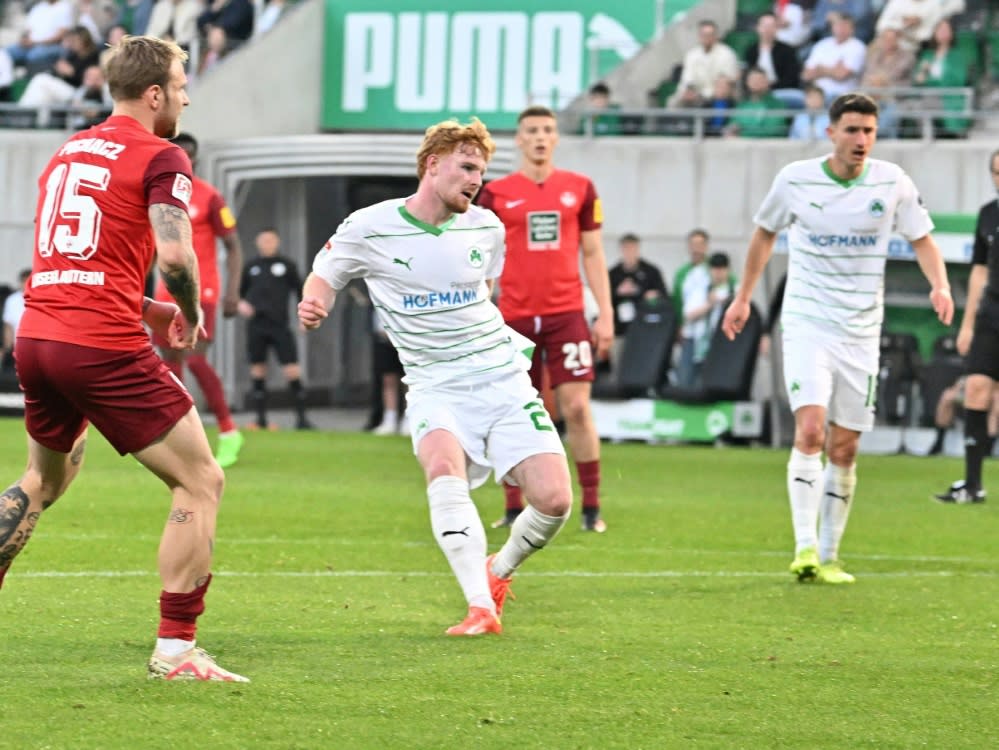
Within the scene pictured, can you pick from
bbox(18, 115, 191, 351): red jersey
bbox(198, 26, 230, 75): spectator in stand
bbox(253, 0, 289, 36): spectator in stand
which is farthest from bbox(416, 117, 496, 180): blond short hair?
bbox(253, 0, 289, 36): spectator in stand

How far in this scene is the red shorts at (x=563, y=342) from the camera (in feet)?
36.9

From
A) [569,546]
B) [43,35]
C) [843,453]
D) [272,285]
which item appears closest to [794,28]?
[272,285]

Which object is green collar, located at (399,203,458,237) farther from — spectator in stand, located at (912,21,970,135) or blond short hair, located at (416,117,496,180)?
spectator in stand, located at (912,21,970,135)

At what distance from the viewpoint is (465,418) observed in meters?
7.62

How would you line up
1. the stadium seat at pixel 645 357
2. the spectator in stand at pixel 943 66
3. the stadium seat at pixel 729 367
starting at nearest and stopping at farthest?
the stadium seat at pixel 729 367 → the stadium seat at pixel 645 357 → the spectator in stand at pixel 943 66

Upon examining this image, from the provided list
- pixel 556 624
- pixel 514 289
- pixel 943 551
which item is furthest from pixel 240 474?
pixel 556 624

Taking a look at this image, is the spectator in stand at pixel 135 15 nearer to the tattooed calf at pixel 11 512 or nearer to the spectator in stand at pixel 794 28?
the spectator in stand at pixel 794 28

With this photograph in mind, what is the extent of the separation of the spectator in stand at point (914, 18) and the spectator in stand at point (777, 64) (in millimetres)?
1061

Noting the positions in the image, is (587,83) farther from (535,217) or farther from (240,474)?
(535,217)

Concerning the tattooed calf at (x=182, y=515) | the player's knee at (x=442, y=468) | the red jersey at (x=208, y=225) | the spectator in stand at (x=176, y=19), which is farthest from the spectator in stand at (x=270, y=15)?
the tattooed calf at (x=182, y=515)

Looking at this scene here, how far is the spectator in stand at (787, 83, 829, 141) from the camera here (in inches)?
791

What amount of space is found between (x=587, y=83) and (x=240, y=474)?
9.05 meters

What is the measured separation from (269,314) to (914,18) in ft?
25.1

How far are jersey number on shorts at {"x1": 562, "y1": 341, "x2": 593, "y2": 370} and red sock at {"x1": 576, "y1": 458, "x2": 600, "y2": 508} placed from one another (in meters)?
0.58
